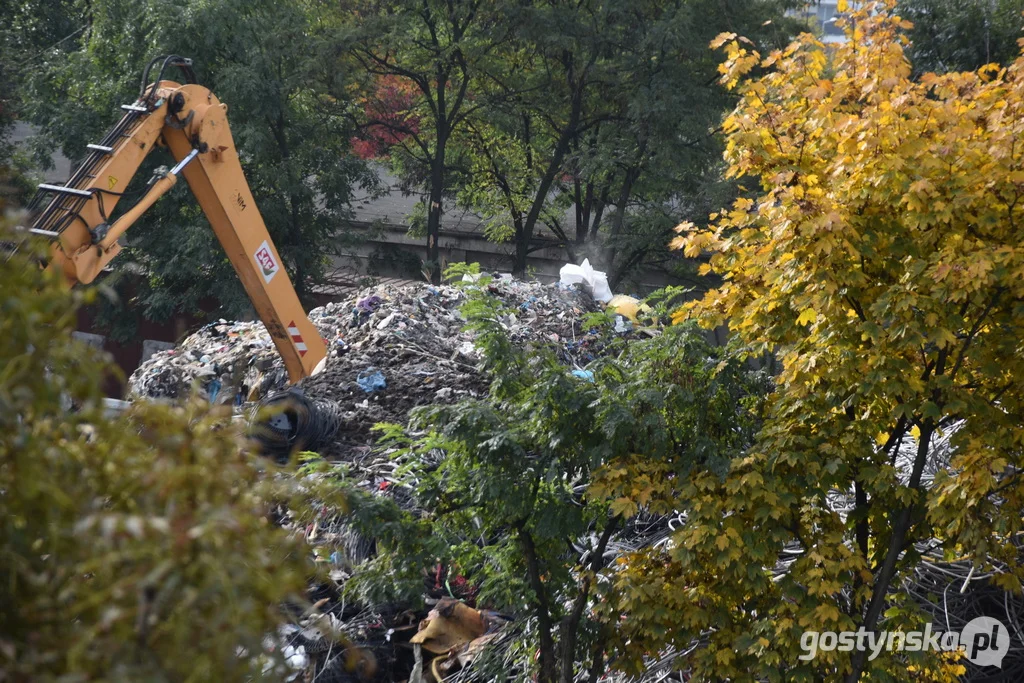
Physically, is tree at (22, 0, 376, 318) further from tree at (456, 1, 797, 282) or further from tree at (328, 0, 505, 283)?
tree at (456, 1, 797, 282)

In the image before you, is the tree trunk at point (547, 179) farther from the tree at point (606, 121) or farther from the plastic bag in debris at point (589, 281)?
the plastic bag in debris at point (589, 281)

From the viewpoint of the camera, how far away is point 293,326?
9234mm

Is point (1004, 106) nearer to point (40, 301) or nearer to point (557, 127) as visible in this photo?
point (40, 301)

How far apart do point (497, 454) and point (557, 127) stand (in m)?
14.5

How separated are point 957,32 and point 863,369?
13533 mm

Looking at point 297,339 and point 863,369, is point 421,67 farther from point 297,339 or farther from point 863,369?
point 863,369

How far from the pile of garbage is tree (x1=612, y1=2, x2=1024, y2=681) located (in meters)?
4.53

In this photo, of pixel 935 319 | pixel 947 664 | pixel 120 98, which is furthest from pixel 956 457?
pixel 120 98

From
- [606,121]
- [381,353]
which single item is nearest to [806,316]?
[381,353]

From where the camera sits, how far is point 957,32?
1581 cm

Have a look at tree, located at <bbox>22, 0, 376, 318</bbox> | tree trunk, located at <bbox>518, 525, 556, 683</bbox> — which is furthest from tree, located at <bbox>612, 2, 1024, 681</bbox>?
tree, located at <bbox>22, 0, 376, 318</bbox>

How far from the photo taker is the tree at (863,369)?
457 cm

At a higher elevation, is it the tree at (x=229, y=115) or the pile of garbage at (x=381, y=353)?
the tree at (x=229, y=115)

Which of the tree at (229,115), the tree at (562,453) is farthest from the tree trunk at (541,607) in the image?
the tree at (229,115)
